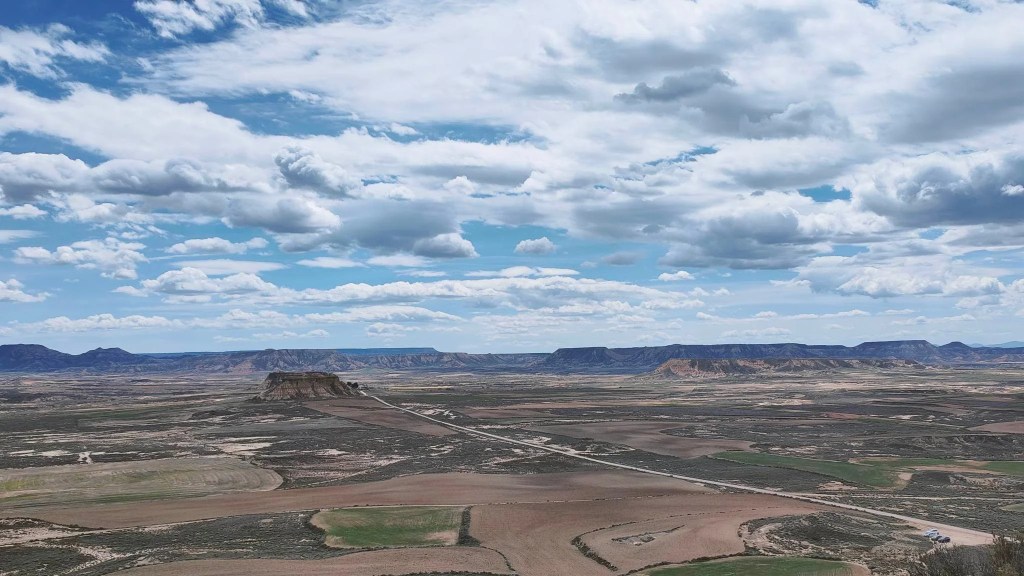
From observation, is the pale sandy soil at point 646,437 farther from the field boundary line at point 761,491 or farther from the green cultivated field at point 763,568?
the green cultivated field at point 763,568

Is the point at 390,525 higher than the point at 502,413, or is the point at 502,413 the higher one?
the point at 390,525

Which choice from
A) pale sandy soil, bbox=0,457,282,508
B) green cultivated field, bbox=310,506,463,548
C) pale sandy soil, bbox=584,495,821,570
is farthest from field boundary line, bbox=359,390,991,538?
pale sandy soil, bbox=0,457,282,508

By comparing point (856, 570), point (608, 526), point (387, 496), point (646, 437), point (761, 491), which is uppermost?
point (387, 496)

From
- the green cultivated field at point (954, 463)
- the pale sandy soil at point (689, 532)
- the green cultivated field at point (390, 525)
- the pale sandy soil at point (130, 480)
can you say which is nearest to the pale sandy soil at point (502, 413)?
the pale sandy soil at point (130, 480)

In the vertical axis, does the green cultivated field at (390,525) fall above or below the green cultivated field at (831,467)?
above

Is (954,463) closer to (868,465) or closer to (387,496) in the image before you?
(868,465)

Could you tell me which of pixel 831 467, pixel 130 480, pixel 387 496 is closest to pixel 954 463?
pixel 831 467

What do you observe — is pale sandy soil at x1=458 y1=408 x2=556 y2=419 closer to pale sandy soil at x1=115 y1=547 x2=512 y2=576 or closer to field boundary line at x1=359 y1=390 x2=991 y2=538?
field boundary line at x1=359 y1=390 x2=991 y2=538
